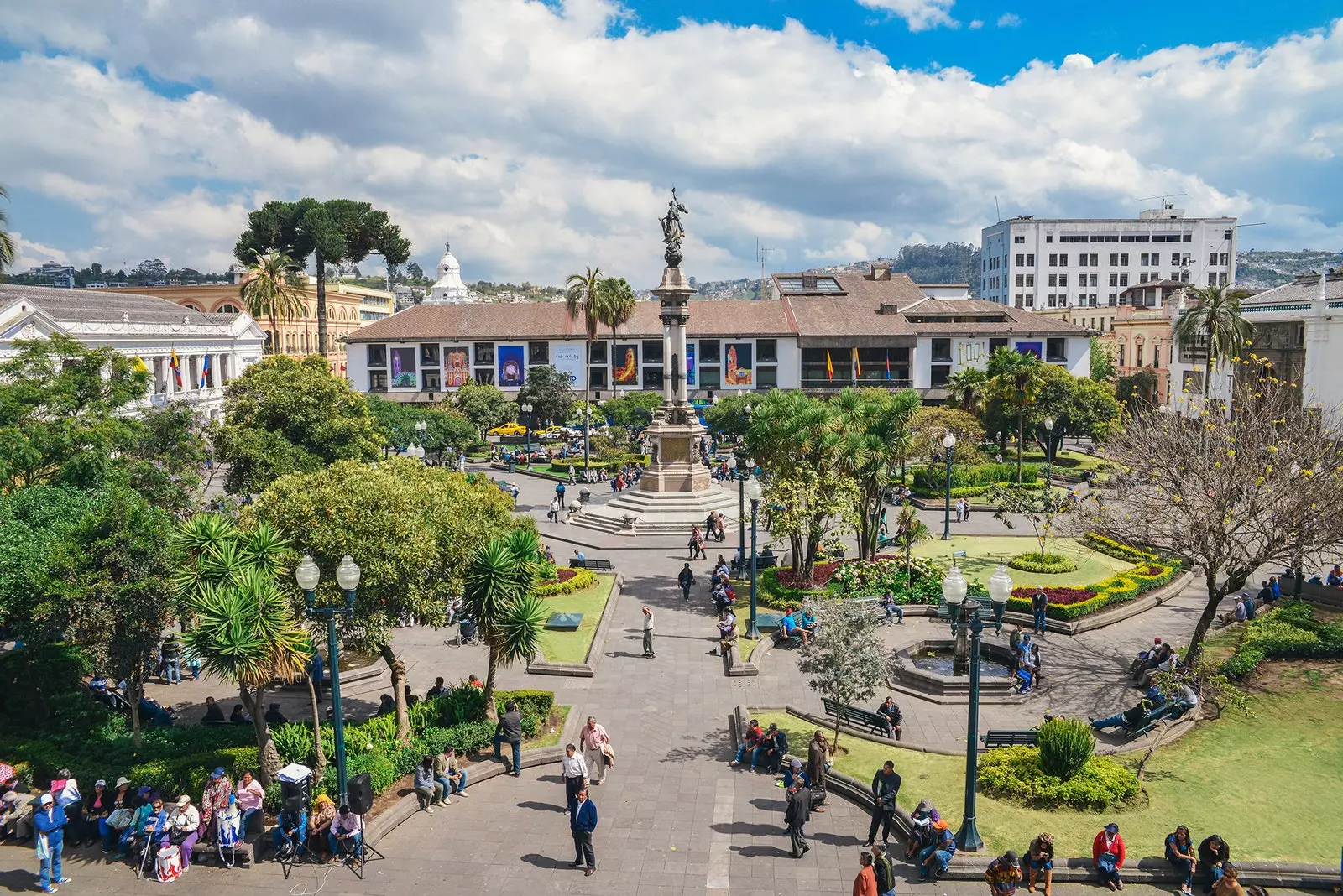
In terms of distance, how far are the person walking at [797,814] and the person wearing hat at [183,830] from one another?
349 inches

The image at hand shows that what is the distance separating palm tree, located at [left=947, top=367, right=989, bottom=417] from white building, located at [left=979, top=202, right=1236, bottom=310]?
56.5 meters

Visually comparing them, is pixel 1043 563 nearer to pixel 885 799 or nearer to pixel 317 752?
pixel 885 799

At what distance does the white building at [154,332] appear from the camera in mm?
38438

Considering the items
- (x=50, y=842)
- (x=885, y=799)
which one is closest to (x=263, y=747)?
(x=50, y=842)

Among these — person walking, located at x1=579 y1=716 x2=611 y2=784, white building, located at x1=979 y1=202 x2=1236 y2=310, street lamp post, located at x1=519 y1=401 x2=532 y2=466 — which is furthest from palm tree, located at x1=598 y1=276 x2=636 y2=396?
white building, located at x1=979 y1=202 x2=1236 y2=310

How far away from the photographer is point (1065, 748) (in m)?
15.0

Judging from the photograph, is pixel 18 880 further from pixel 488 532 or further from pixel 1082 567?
pixel 1082 567

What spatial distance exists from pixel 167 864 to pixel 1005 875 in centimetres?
1176

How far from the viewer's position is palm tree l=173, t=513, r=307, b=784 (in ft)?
45.1

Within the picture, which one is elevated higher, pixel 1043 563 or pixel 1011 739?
pixel 1043 563

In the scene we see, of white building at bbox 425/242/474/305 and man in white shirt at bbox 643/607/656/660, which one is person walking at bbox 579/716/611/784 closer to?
man in white shirt at bbox 643/607/656/660

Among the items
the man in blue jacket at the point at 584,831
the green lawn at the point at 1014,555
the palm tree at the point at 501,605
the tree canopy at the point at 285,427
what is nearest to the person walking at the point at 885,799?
the man in blue jacket at the point at 584,831

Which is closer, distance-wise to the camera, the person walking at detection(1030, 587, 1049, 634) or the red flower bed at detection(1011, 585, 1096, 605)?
the person walking at detection(1030, 587, 1049, 634)

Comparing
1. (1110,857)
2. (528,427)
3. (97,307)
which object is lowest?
(1110,857)
